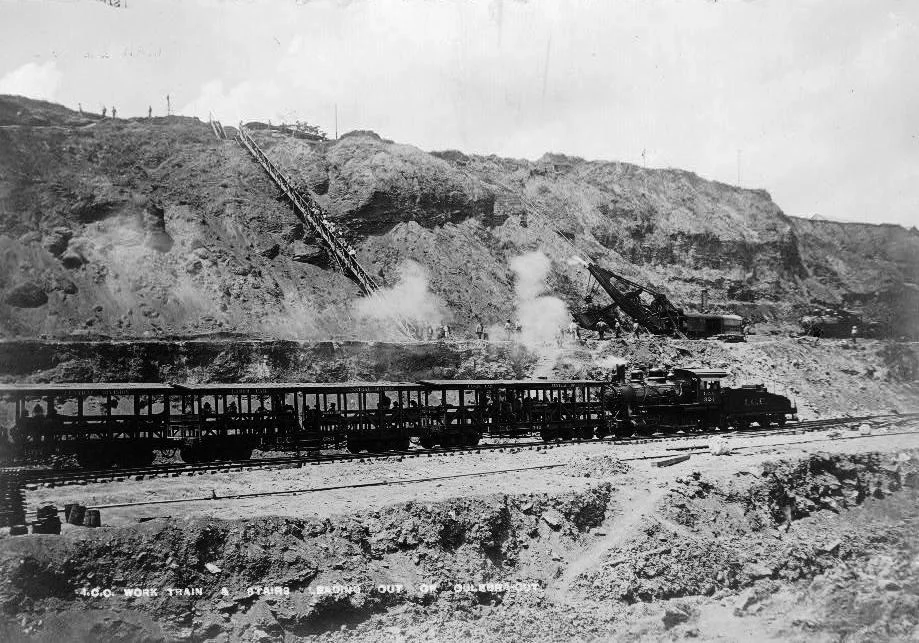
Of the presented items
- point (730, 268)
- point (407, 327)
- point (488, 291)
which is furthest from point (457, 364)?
point (730, 268)

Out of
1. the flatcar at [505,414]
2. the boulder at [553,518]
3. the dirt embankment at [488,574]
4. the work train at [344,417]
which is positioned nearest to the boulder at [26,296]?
the work train at [344,417]

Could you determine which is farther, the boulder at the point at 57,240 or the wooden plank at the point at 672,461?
the boulder at the point at 57,240

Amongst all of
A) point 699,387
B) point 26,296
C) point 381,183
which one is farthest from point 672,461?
point 381,183

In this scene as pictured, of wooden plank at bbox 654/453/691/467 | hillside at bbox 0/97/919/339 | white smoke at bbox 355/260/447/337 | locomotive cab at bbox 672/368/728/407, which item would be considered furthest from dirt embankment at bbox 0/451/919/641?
white smoke at bbox 355/260/447/337

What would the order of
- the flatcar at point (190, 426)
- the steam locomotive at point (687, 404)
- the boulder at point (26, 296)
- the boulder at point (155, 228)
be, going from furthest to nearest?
the boulder at point (155, 228)
the boulder at point (26, 296)
the steam locomotive at point (687, 404)
the flatcar at point (190, 426)

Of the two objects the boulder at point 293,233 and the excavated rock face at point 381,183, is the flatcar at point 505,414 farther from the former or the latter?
the excavated rock face at point 381,183

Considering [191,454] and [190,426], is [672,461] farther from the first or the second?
[190,426]

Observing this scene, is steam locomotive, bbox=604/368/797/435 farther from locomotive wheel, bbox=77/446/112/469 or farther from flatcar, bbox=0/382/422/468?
locomotive wheel, bbox=77/446/112/469
